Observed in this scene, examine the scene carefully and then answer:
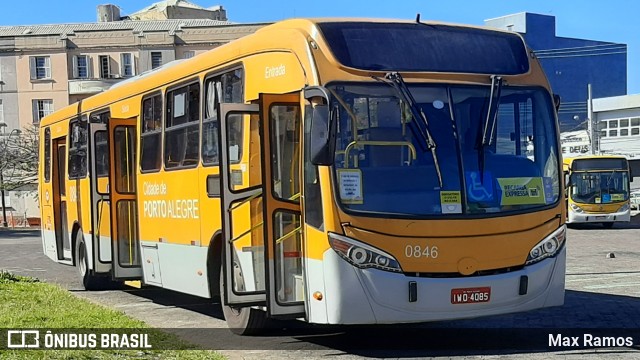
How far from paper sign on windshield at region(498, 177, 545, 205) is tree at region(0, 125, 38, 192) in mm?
49813

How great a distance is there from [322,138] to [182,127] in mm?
3824

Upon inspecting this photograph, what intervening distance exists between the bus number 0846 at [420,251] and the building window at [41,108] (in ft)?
181

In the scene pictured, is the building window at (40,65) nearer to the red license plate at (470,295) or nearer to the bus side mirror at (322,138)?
the bus side mirror at (322,138)

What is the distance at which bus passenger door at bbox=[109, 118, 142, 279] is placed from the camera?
523 inches

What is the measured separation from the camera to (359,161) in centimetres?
837

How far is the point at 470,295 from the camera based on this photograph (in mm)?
8383

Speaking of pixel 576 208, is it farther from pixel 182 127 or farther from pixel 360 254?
pixel 360 254

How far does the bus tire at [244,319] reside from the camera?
990 cm

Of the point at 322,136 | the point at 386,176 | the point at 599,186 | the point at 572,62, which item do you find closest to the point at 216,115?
the point at 322,136

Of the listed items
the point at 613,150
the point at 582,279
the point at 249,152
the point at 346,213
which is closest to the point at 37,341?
the point at 249,152

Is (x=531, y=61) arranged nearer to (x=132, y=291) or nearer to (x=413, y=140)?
(x=413, y=140)

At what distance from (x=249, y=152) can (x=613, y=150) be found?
203 ft

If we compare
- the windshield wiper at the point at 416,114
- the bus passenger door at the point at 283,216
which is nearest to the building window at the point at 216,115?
the bus passenger door at the point at 283,216

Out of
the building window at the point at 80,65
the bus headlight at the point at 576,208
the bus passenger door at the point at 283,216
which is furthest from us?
the building window at the point at 80,65
